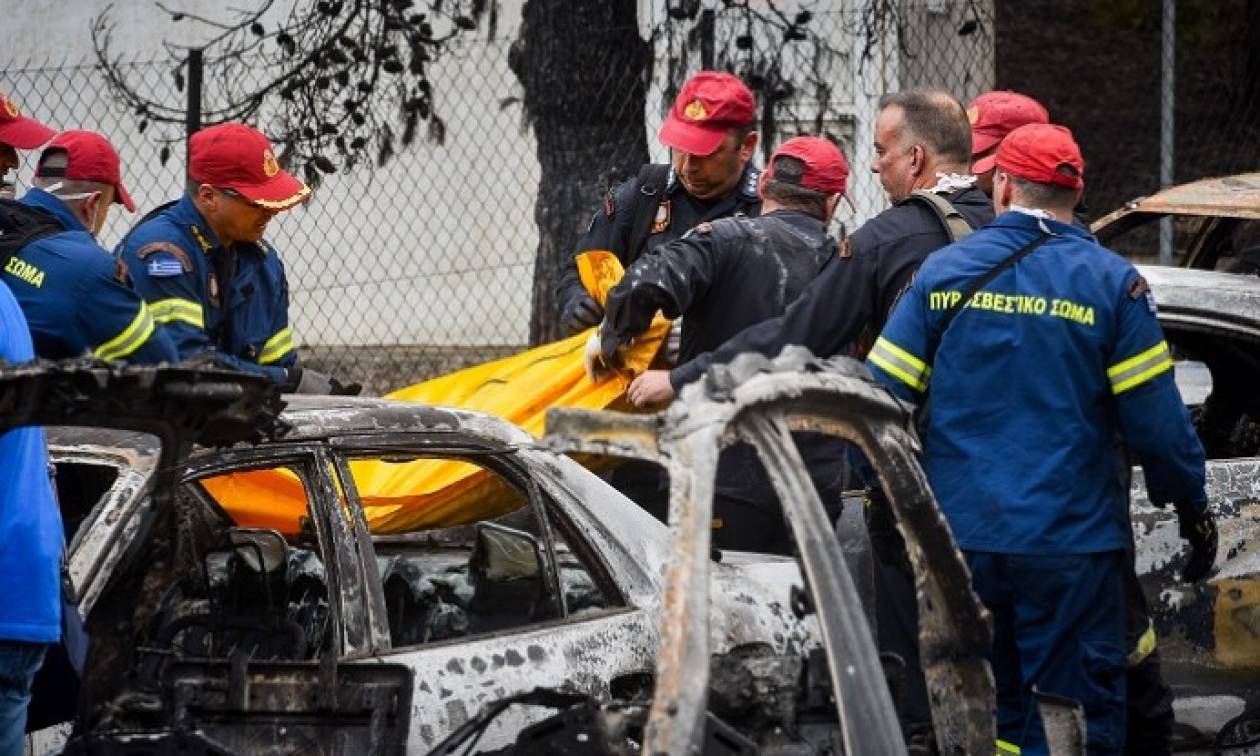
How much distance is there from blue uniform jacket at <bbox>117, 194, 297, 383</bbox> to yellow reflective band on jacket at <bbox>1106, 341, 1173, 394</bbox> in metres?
2.48

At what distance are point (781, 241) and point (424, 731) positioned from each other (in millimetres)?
2174

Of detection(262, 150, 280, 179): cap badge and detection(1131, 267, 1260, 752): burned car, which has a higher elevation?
detection(262, 150, 280, 179): cap badge

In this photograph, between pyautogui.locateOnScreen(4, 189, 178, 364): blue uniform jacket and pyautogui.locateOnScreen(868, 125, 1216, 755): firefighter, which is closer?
pyautogui.locateOnScreen(868, 125, 1216, 755): firefighter

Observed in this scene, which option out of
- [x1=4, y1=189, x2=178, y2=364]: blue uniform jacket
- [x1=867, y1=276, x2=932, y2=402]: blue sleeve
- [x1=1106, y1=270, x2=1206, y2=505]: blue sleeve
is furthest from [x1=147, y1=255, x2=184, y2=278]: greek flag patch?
[x1=1106, y1=270, x2=1206, y2=505]: blue sleeve

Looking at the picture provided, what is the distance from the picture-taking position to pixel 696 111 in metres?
6.87

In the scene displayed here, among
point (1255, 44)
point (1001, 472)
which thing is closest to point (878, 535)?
point (1001, 472)

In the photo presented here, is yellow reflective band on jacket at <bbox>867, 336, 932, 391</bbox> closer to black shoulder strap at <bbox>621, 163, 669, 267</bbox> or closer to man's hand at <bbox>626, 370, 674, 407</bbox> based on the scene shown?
man's hand at <bbox>626, 370, 674, 407</bbox>

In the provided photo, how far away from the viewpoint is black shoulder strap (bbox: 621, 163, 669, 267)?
718 cm

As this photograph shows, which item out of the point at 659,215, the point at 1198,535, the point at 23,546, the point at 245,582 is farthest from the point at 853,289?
the point at 23,546

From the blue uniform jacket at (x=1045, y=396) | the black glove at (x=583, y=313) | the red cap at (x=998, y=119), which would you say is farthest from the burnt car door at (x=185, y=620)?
the red cap at (x=998, y=119)

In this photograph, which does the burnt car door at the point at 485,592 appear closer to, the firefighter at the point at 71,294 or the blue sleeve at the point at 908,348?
the firefighter at the point at 71,294

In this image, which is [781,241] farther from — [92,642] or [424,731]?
[92,642]

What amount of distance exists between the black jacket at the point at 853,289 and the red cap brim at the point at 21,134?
2191mm

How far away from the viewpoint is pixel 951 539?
3895 mm
